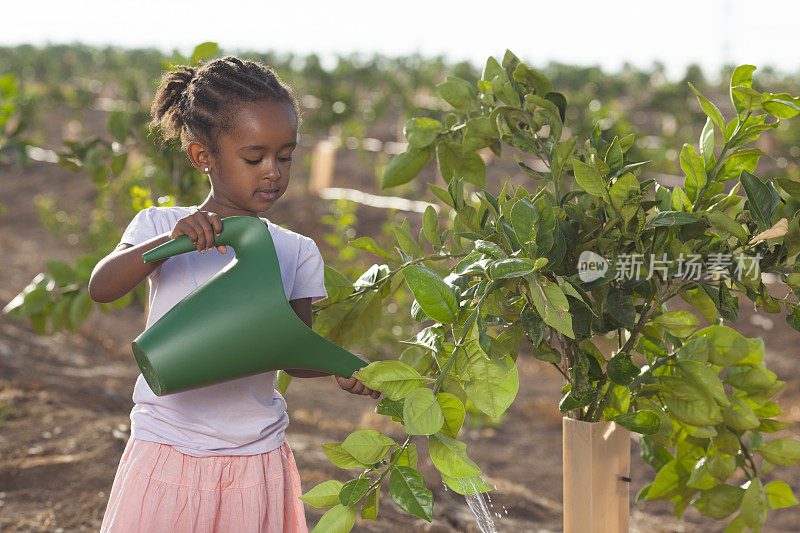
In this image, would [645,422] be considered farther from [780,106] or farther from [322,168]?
[322,168]

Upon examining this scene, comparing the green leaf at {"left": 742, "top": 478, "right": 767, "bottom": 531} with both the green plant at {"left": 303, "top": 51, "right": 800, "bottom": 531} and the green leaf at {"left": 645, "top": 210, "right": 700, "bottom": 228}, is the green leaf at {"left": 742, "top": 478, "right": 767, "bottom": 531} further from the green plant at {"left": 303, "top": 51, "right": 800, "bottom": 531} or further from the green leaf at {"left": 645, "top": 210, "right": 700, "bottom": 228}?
the green leaf at {"left": 645, "top": 210, "right": 700, "bottom": 228}

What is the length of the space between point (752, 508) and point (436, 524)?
1118mm

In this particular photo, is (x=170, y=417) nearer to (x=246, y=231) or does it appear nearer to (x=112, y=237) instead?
(x=246, y=231)

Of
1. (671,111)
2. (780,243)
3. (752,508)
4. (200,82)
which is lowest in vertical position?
(671,111)

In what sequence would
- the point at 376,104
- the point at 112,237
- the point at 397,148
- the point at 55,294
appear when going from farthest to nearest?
the point at 376,104 < the point at 397,148 < the point at 112,237 < the point at 55,294

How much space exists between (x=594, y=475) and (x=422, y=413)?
502 millimetres

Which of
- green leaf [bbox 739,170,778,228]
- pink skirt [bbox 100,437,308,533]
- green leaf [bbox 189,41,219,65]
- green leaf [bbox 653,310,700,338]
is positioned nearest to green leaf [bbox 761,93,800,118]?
green leaf [bbox 739,170,778,228]

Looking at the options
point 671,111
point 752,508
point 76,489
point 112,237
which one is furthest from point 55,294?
point 671,111

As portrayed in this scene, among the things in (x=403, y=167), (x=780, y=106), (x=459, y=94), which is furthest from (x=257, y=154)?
(x=780, y=106)

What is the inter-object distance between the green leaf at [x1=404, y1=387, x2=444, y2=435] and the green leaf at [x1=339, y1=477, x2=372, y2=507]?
0.14m

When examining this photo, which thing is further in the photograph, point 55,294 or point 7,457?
point 7,457

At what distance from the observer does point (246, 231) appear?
3.61 feet

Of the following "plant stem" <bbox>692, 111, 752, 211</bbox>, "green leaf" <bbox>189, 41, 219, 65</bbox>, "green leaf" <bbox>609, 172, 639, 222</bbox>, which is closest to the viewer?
"green leaf" <bbox>609, 172, 639, 222</bbox>

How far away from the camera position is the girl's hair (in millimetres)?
1250
